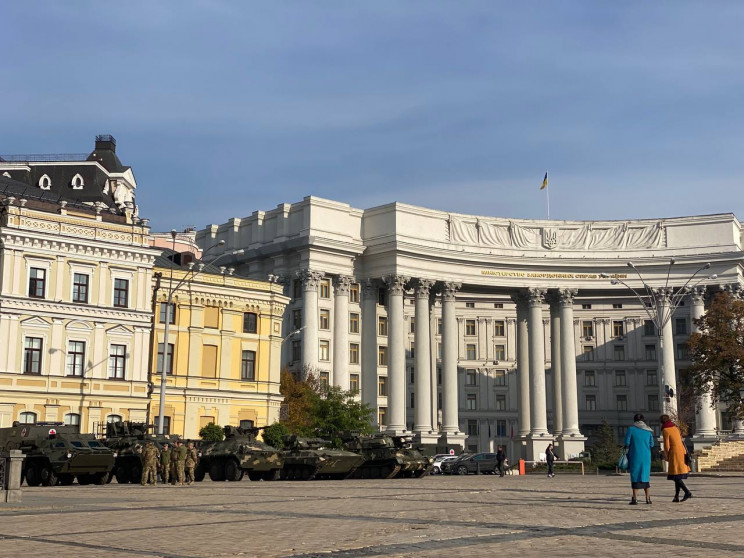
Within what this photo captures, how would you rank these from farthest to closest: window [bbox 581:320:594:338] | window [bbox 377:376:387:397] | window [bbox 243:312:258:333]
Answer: window [bbox 581:320:594:338], window [bbox 377:376:387:397], window [bbox 243:312:258:333]

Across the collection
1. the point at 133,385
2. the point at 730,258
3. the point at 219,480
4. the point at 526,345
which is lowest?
the point at 219,480

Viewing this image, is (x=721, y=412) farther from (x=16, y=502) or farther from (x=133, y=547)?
(x=133, y=547)

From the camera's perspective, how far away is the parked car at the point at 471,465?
64.6 meters

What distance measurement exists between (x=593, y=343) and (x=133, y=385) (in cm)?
7016

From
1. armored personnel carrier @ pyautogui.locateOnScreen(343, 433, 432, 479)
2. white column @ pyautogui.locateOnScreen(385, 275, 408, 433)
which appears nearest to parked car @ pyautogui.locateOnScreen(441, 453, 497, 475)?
armored personnel carrier @ pyautogui.locateOnScreen(343, 433, 432, 479)

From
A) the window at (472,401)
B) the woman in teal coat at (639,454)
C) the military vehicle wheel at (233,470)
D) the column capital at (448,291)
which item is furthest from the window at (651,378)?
the woman in teal coat at (639,454)

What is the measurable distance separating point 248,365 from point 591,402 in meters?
61.3

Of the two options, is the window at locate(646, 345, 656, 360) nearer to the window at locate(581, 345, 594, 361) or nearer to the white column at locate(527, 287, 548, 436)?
the window at locate(581, 345, 594, 361)

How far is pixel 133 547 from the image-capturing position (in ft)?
40.8

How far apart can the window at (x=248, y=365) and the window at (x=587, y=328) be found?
199ft

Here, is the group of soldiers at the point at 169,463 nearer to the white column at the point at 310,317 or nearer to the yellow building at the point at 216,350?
the yellow building at the point at 216,350

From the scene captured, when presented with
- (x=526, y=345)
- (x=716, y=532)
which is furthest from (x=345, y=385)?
(x=716, y=532)

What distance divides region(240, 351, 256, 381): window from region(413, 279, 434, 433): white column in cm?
2920

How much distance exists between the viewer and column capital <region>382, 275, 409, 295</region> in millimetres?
89250
